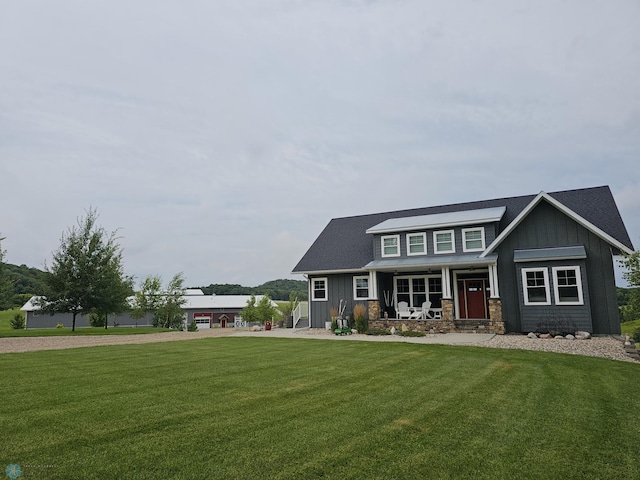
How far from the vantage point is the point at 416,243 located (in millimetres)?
20688

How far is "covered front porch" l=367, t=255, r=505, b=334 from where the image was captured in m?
17.6

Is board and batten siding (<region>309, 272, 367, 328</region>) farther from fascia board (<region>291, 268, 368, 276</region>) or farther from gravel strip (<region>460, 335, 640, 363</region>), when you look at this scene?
gravel strip (<region>460, 335, 640, 363</region>)

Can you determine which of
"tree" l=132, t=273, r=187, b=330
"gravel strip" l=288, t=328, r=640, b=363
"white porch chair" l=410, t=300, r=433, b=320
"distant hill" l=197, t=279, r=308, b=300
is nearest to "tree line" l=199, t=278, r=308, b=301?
"distant hill" l=197, t=279, r=308, b=300

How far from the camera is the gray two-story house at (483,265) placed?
15.7 meters

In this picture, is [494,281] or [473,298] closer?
[494,281]

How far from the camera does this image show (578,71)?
14.8 meters

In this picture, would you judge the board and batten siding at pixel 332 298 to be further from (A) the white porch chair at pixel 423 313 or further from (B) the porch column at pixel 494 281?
(B) the porch column at pixel 494 281

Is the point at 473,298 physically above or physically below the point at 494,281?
below

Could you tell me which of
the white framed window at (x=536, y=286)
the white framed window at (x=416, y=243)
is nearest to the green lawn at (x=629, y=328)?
the white framed window at (x=536, y=286)

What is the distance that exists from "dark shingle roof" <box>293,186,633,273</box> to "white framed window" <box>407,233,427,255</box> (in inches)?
90.2

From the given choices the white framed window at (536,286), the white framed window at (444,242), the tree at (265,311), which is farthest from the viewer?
the tree at (265,311)

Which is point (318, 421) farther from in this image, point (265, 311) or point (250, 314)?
point (250, 314)

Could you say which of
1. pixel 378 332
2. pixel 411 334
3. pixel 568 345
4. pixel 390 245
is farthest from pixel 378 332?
pixel 568 345

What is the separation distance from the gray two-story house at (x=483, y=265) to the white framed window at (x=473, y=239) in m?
0.05
